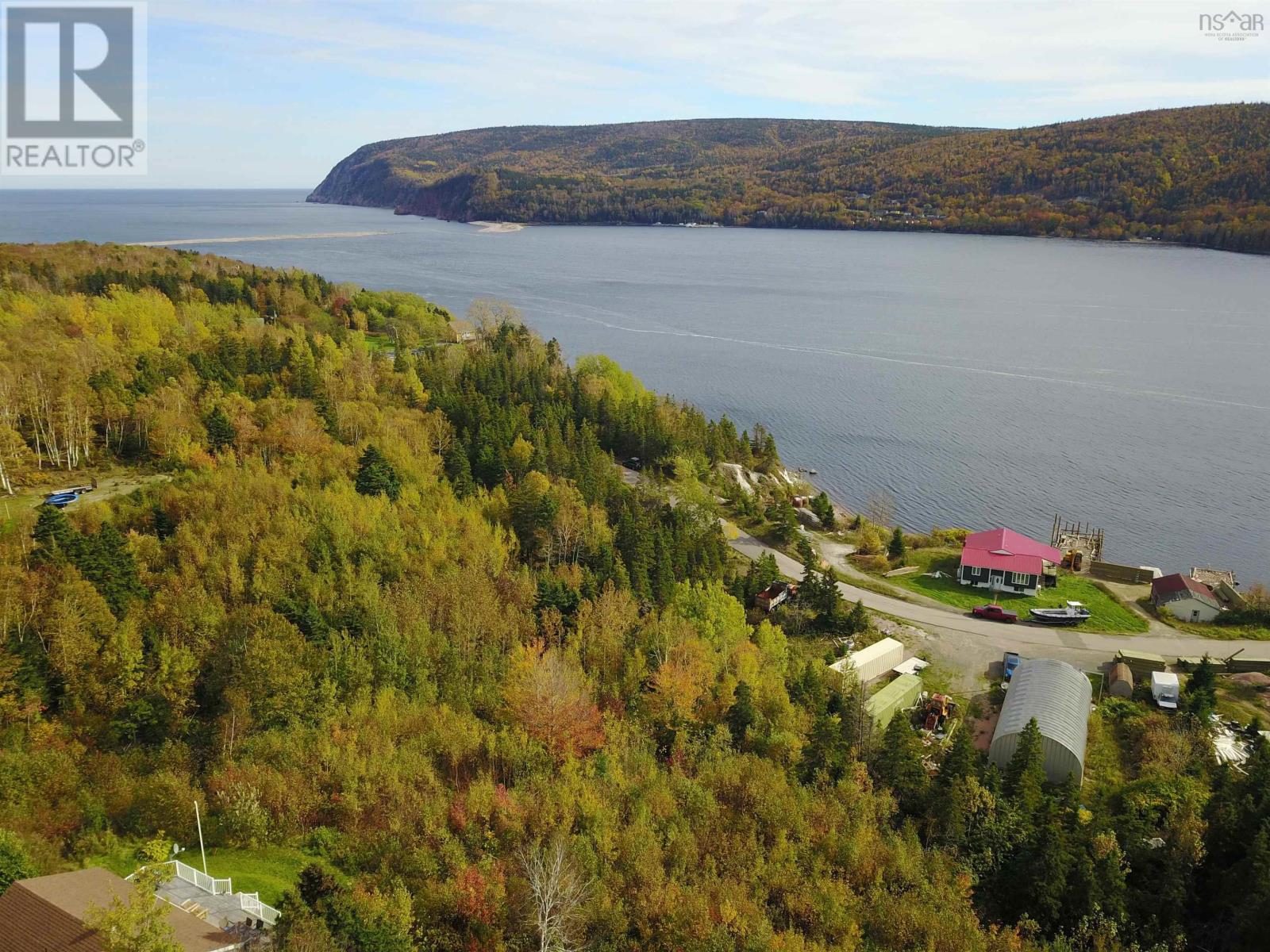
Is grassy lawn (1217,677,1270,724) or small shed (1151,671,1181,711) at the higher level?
small shed (1151,671,1181,711)

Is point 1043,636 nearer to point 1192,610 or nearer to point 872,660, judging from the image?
point 1192,610

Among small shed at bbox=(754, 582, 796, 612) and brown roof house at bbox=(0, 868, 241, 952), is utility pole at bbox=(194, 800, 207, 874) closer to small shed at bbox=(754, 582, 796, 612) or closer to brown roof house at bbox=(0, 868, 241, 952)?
brown roof house at bbox=(0, 868, 241, 952)

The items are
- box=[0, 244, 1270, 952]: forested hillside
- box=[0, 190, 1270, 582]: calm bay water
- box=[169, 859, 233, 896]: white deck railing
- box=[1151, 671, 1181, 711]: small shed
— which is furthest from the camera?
box=[0, 190, 1270, 582]: calm bay water

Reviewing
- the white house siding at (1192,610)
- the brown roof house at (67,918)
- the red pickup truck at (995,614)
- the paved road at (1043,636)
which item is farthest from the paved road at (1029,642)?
the brown roof house at (67,918)

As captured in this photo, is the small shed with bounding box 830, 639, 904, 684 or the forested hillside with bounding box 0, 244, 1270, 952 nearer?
the forested hillside with bounding box 0, 244, 1270, 952

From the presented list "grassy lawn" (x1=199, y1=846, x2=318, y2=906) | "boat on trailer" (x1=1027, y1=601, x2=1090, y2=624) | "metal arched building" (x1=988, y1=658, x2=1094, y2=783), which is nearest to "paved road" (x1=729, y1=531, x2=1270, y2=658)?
"boat on trailer" (x1=1027, y1=601, x2=1090, y2=624)

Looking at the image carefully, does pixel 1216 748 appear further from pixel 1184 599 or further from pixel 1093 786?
pixel 1184 599

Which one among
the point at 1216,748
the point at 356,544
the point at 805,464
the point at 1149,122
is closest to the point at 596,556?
the point at 356,544
